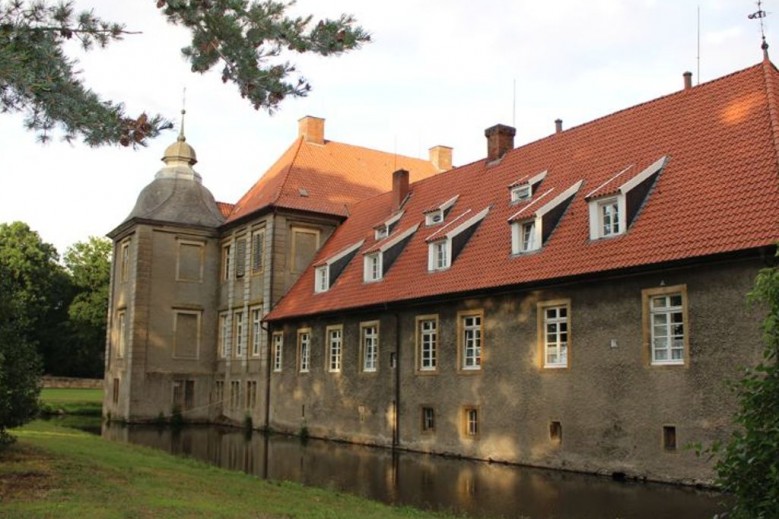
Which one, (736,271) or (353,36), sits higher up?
(353,36)

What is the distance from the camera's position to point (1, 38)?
8.50 meters

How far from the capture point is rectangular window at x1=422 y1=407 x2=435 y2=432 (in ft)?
77.3

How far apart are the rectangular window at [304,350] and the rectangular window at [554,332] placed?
11870mm

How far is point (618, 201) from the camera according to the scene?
1933cm

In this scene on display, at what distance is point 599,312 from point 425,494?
6011 mm

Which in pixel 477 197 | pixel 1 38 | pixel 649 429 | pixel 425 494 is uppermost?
pixel 477 197

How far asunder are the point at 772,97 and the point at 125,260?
1141 inches

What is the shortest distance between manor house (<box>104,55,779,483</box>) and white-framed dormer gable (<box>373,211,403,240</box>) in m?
0.06

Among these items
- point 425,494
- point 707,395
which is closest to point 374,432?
point 425,494

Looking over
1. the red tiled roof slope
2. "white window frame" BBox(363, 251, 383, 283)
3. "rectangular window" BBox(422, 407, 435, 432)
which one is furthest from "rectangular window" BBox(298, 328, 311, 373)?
"rectangular window" BBox(422, 407, 435, 432)

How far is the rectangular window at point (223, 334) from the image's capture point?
36.7m

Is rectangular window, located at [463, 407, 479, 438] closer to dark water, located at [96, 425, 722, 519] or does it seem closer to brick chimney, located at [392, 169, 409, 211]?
dark water, located at [96, 425, 722, 519]

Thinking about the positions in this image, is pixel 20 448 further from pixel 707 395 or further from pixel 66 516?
pixel 707 395

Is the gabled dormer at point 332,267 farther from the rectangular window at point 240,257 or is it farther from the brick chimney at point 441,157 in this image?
the brick chimney at point 441,157
